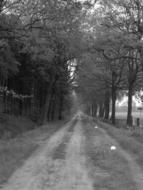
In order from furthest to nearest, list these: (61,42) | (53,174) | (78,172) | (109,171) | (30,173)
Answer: (61,42), (109,171), (78,172), (30,173), (53,174)

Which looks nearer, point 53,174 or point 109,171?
point 53,174

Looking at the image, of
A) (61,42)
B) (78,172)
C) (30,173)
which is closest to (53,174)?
(30,173)

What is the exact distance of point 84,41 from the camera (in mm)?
32406

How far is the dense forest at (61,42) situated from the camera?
17234mm

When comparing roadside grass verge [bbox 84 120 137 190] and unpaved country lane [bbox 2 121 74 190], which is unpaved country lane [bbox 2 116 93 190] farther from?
roadside grass verge [bbox 84 120 137 190]

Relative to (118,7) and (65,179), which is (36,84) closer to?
(118,7)

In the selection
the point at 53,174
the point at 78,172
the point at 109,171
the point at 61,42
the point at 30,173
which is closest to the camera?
the point at 53,174

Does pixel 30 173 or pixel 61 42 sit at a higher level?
pixel 61 42

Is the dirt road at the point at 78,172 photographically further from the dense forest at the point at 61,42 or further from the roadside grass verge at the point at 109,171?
the dense forest at the point at 61,42

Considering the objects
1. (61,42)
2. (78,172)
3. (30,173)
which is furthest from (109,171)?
(61,42)

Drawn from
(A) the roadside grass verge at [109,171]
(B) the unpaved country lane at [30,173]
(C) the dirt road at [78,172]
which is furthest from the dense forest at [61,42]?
(A) the roadside grass verge at [109,171]

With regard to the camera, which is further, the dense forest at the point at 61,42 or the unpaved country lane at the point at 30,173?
the dense forest at the point at 61,42

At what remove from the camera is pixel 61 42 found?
2092cm

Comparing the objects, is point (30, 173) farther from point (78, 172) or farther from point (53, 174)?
point (78, 172)
